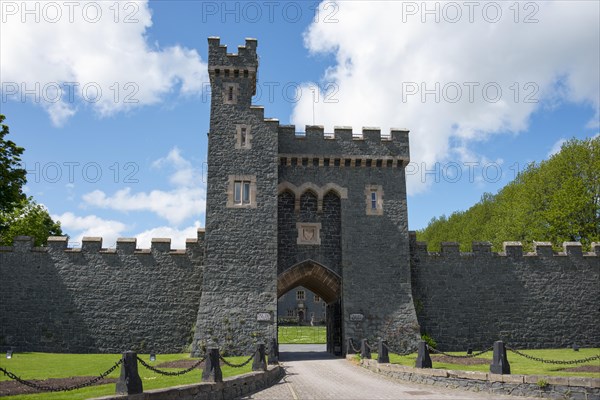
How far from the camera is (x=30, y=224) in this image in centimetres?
3672

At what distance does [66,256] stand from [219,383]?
13389mm

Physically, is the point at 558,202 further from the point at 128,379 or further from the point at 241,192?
the point at 128,379

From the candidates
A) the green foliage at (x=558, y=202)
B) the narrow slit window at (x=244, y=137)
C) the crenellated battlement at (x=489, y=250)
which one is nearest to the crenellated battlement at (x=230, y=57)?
the narrow slit window at (x=244, y=137)

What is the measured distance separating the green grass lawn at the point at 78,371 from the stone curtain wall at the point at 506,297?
9.18 meters

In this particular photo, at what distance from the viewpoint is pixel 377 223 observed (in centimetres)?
2273

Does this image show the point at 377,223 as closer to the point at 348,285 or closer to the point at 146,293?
the point at 348,285

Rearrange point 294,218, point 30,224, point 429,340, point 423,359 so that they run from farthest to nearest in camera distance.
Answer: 1. point 30,224
2. point 294,218
3. point 429,340
4. point 423,359

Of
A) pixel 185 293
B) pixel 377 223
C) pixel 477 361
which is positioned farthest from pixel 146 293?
pixel 477 361

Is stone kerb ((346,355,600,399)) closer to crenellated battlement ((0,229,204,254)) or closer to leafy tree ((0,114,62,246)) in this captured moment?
crenellated battlement ((0,229,204,254))

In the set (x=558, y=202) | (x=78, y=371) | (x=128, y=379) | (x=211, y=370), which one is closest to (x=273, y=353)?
(x=78, y=371)

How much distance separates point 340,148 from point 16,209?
89.7 feet

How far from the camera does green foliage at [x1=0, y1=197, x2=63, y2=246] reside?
1387 inches

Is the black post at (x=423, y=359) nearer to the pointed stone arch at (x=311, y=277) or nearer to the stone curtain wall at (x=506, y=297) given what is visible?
the pointed stone arch at (x=311, y=277)

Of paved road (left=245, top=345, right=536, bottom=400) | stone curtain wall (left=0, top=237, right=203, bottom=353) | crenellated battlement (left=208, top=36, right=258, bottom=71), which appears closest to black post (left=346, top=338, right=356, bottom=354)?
paved road (left=245, top=345, right=536, bottom=400)
